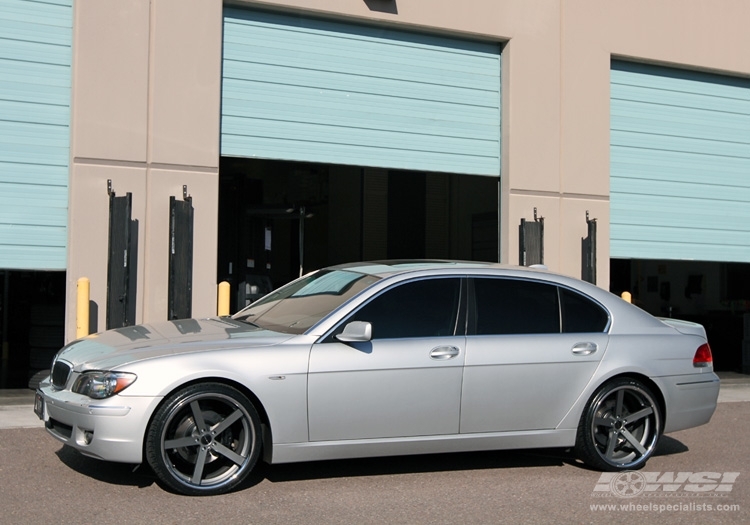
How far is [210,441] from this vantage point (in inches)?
221

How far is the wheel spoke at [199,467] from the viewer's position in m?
5.56

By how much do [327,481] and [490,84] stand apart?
7.42m

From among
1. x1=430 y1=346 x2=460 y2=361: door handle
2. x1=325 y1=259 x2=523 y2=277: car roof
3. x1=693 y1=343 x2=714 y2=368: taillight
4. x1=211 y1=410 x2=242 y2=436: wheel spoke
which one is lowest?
x1=211 y1=410 x2=242 y2=436: wheel spoke

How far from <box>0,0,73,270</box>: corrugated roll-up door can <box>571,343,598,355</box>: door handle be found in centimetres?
571

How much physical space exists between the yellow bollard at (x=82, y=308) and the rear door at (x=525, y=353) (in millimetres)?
4507

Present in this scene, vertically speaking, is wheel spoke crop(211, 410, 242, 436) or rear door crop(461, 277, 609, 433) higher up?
rear door crop(461, 277, 609, 433)

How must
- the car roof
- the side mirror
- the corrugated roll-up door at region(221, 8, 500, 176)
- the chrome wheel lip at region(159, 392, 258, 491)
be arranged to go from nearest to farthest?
the chrome wheel lip at region(159, 392, 258, 491), the side mirror, the car roof, the corrugated roll-up door at region(221, 8, 500, 176)

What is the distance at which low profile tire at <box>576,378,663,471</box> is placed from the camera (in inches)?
260

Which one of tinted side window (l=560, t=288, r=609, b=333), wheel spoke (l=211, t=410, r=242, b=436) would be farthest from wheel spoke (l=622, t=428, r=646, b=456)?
wheel spoke (l=211, t=410, r=242, b=436)

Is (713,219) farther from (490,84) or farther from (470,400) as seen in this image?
(470,400)

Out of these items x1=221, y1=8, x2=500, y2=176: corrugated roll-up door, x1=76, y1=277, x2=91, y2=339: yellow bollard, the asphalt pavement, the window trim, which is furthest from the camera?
x1=221, y1=8, x2=500, y2=176: corrugated roll-up door

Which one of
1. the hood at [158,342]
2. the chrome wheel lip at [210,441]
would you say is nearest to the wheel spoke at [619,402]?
the hood at [158,342]

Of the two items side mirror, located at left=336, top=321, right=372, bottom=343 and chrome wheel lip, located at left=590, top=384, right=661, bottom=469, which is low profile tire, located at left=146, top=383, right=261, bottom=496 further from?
chrome wheel lip, located at left=590, top=384, right=661, bottom=469

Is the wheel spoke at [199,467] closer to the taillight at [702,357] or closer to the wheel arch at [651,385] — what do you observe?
the wheel arch at [651,385]
